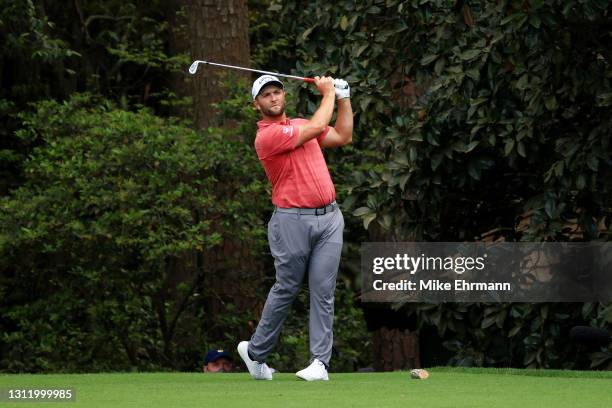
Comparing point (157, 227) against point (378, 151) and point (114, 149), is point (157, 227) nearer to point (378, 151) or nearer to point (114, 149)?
point (114, 149)

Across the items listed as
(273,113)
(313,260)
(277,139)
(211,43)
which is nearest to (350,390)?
(313,260)

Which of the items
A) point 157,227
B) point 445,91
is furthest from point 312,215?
point 157,227

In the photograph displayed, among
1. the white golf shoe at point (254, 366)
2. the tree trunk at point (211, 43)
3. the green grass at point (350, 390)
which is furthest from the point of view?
the tree trunk at point (211, 43)

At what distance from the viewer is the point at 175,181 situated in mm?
14664

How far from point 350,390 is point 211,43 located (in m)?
8.99

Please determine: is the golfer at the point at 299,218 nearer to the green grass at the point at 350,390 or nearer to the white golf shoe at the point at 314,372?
the white golf shoe at the point at 314,372

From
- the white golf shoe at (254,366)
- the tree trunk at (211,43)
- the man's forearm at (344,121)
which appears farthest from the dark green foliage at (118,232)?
the man's forearm at (344,121)

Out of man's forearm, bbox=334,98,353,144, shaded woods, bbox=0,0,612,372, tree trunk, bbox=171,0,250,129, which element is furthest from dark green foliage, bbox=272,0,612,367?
tree trunk, bbox=171,0,250,129

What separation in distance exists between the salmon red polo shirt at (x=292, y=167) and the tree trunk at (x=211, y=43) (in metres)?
7.66

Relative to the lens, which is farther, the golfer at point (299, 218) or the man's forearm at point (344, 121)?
the man's forearm at point (344, 121)

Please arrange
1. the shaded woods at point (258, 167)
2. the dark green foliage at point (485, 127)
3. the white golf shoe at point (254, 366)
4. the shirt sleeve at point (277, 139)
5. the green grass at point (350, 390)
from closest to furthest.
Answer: the green grass at point (350, 390) → the shirt sleeve at point (277, 139) → the white golf shoe at point (254, 366) → the dark green foliage at point (485, 127) → the shaded woods at point (258, 167)

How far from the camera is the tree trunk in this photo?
16688 millimetres

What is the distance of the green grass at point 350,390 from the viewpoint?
298 inches

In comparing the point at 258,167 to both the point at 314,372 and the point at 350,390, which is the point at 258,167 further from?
the point at 350,390
